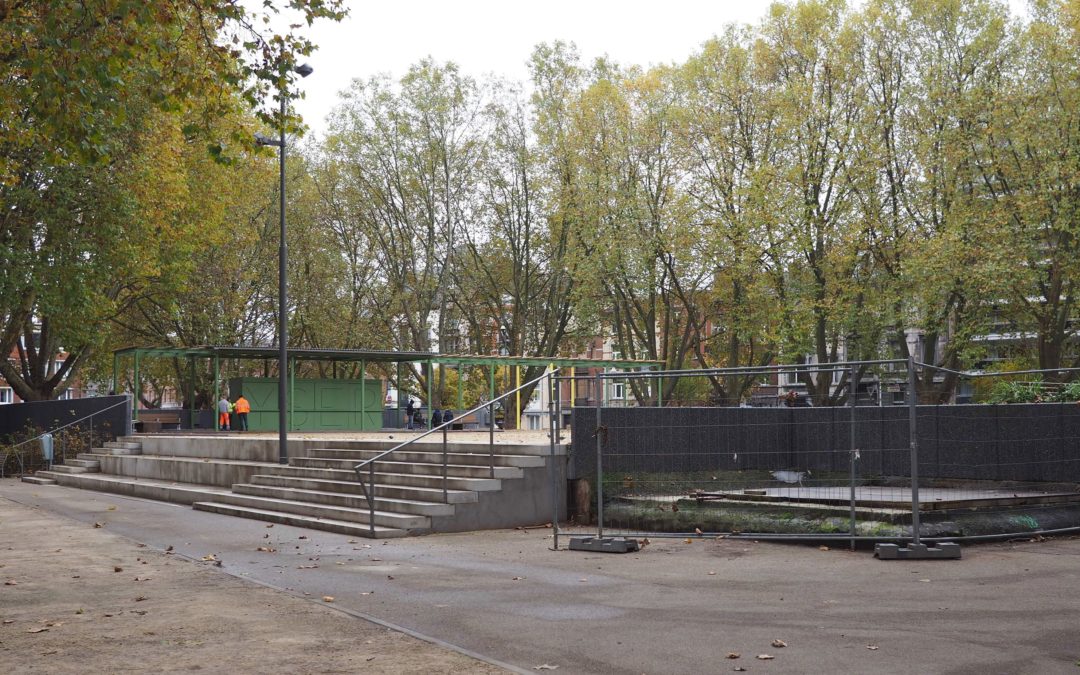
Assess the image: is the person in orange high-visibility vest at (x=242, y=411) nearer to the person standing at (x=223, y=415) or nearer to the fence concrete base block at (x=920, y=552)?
the person standing at (x=223, y=415)

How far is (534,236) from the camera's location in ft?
157

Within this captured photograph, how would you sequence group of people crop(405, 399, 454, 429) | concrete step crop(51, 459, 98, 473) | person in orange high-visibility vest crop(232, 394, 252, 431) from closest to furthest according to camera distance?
concrete step crop(51, 459, 98, 473)
person in orange high-visibility vest crop(232, 394, 252, 431)
group of people crop(405, 399, 454, 429)

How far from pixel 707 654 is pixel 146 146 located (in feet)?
94.2

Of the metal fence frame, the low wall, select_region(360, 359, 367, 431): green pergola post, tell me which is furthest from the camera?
select_region(360, 359, 367, 431): green pergola post

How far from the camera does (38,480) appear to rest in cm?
2888

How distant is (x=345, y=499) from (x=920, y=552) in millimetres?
9174

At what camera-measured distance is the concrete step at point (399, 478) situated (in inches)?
610

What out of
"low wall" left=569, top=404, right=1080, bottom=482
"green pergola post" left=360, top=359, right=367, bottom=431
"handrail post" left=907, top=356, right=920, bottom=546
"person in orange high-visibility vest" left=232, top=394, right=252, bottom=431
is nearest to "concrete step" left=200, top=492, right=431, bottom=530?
"low wall" left=569, top=404, right=1080, bottom=482

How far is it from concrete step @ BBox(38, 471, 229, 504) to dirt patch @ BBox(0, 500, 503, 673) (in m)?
9.18

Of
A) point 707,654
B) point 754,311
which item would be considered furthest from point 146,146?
point 707,654

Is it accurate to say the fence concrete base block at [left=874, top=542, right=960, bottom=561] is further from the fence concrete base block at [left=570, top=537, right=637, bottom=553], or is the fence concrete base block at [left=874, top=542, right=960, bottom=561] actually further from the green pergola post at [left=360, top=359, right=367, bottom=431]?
the green pergola post at [left=360, top=359, right=367, bottom=431]

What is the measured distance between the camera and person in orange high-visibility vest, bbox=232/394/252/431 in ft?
111

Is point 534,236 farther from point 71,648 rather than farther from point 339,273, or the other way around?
point 71,648

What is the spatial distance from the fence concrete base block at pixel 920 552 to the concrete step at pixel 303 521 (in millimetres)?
6565
